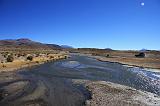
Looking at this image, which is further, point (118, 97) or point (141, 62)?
point (141, 62)

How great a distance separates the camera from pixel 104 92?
2727 cm

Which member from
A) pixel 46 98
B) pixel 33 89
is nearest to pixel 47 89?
pixel 33 89

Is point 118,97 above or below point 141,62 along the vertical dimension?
below

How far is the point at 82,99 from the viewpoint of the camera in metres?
24.1

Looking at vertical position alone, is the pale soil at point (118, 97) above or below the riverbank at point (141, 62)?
below

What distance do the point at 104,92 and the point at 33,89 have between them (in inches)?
321

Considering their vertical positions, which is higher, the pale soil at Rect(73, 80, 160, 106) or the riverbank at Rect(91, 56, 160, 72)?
the riverbank at Rect(91, 56, 160, 72)

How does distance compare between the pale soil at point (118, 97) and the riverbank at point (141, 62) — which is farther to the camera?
the riverbank at point (141, 62)

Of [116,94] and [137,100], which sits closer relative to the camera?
[137,100]

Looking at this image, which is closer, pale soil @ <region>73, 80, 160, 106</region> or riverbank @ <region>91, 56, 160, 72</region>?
pale soil @ <region>73, 80, 160, 106</region>

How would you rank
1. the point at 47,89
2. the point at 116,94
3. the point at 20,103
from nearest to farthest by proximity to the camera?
the point at 20,103
the point at 116,94
the point at 47,89

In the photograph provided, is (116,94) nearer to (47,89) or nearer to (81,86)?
(81,86)

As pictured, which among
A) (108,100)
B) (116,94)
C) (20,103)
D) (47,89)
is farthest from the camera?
(47,89)

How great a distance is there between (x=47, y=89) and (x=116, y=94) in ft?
26.3
